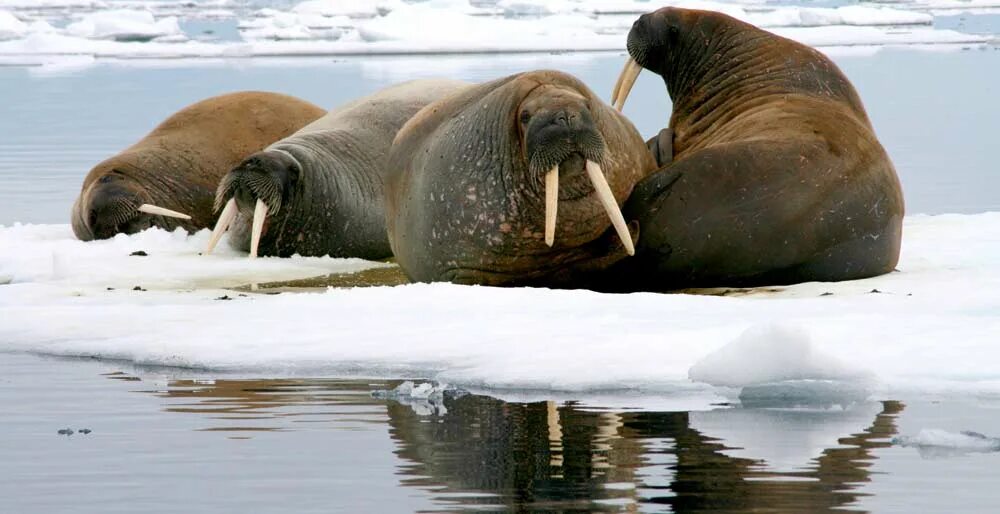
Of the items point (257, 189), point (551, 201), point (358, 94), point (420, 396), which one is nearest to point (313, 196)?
point (257, 189)

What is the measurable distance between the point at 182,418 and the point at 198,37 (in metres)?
36.4

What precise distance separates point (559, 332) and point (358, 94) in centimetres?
1523

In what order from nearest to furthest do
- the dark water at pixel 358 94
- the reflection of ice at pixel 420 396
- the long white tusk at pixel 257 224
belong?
1. the reflection of ice at pixel 420 396
2. the long white tusk at pixel 257 224
3. the dark water at pixel 358 94

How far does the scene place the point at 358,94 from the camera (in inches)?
837

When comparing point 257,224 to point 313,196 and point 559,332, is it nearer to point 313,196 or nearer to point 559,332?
point 313,196

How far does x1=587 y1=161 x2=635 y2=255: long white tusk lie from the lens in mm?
7094

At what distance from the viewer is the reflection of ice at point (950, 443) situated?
4590mm

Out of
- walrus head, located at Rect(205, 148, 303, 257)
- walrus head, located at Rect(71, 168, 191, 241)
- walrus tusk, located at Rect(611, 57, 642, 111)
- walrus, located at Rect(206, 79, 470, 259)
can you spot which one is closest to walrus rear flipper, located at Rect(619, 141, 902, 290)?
walrus tusk, located at Rect(611, 57, 642, 111)

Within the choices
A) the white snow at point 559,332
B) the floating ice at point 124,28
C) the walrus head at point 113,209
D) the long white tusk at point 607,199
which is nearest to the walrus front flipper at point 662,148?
the white snow at point 559,332

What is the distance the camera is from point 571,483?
13.9 feet

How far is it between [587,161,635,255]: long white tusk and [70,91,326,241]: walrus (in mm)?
3705

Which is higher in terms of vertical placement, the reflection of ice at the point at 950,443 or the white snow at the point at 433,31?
the white snow at the point at 433,31

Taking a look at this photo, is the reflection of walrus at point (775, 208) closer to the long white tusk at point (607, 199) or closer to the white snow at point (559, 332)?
the white snow at point (559, 332)

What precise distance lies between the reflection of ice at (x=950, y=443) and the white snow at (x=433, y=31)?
2795 cm
